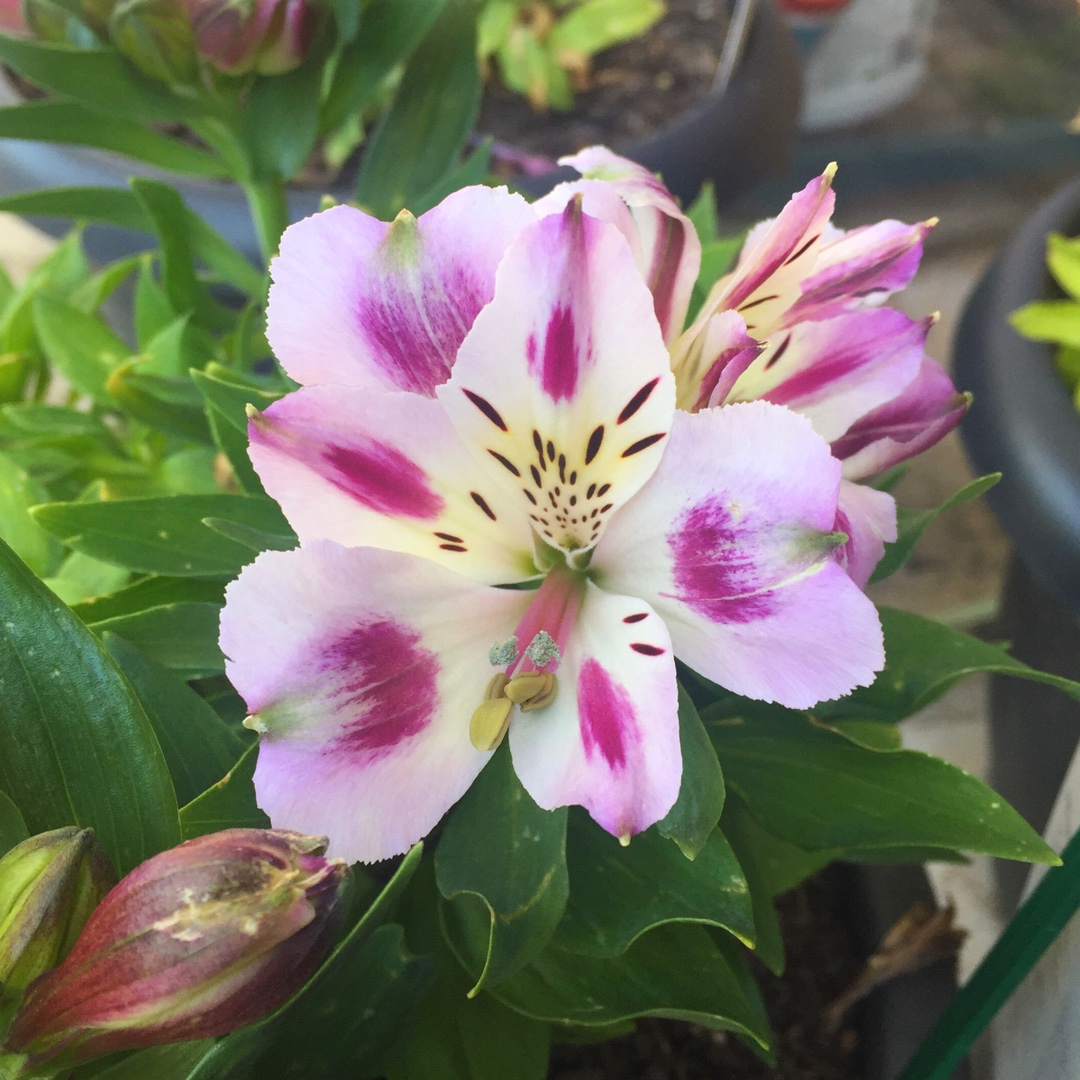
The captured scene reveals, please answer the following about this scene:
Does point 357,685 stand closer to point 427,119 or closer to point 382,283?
point 382,283

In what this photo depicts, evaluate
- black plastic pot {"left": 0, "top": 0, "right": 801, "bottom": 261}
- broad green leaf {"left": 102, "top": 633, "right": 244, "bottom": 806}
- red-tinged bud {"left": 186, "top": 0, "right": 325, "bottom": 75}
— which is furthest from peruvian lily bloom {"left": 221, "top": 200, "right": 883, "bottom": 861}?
black plastic pot {"left": 0, "top": 0, "right": 801, "bottom": 261}


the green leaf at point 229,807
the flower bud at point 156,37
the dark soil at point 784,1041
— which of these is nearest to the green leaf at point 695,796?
the green leaf at point 229,807

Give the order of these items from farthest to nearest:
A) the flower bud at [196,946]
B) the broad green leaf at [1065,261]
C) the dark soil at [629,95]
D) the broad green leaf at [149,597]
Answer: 1. the dark soil at [629,95]
2. the broad green leaf at [1065,261]
3. the broad green leaf at [149,597]
4. the flower bud at [196,946]

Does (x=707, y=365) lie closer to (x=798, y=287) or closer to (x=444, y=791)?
(x=798, y=287)

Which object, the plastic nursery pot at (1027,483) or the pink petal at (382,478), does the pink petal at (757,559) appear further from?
the plastic nursery pot at (1027,483)

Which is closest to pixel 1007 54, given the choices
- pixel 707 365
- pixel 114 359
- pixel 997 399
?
pixel 997 399

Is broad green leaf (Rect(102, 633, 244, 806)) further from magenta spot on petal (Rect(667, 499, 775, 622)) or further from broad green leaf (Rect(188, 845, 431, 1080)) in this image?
magenta spot on petal (Rect(667, 499, 775, 622))
